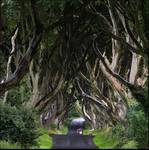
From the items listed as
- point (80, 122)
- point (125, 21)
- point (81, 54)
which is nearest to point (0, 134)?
point (125, 21)

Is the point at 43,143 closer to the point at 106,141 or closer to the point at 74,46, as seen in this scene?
the point at 106,141

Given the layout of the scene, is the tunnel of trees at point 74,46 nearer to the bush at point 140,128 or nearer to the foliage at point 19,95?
the foliage at point 19,95

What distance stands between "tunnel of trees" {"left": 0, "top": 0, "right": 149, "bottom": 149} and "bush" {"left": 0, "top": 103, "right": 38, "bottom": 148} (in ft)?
4.14

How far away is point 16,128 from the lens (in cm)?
2628

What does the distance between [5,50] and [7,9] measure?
898cm

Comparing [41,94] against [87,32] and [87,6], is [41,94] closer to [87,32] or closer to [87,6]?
[87,32]

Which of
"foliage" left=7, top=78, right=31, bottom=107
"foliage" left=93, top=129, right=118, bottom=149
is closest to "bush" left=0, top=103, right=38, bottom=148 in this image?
"foliage" left=93, top=129, right=118, bottom=149

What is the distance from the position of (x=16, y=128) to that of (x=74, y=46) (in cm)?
1007

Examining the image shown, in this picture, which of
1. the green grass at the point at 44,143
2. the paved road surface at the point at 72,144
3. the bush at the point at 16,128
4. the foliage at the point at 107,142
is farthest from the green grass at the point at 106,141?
the bush at the point at 16,128

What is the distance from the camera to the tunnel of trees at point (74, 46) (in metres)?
24.5

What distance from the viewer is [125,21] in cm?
2559

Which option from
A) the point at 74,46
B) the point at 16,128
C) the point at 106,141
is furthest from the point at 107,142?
the point at 16,128

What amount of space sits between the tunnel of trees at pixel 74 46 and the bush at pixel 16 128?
1.26 metres

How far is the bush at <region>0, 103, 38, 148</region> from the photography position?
26.1m
